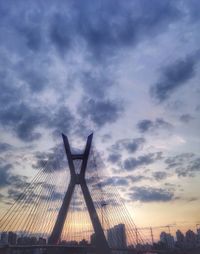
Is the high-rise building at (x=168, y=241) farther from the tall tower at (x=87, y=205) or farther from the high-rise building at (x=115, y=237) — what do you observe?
the tall tower at (x=87, y=205)

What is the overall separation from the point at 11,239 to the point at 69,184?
612 inches

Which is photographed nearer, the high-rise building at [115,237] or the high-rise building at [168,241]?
the high-rise building at [115,237]

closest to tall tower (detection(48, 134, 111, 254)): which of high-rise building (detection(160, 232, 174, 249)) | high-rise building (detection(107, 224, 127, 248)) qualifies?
high-rise building (detection(107, 224, 127, 248))

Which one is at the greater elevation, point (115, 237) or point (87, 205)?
point (115, 237)

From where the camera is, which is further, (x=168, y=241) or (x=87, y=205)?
(x=168, y=241)

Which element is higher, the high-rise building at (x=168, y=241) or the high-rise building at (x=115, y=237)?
the high-rise building at (x=168, y=241)

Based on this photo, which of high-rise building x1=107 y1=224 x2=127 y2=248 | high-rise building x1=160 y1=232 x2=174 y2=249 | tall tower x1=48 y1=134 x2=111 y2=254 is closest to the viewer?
tall tower x1=48 y1=134 x2=111 y2=254

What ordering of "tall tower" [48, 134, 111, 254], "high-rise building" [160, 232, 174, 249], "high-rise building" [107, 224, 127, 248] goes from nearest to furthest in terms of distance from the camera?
"tall tower" [48, 134, 111, 254]
"high-rise building" [107, 224, 127, 248]
"high-rise building" [160, 232, 174, 249]

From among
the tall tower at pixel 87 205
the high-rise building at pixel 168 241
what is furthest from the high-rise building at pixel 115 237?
the high-rise building at pixel 168 241

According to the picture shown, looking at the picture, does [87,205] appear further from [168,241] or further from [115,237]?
[168,241]

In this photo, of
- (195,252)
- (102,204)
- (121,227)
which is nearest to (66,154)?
(102,204)

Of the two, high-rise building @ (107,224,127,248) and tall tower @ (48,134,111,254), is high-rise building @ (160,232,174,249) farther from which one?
tall tower @ (48,134,111,254)

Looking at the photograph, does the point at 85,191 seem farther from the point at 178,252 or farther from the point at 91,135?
the point at 178,252

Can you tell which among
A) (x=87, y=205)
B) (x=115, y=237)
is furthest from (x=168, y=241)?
(x=87, y=205)
